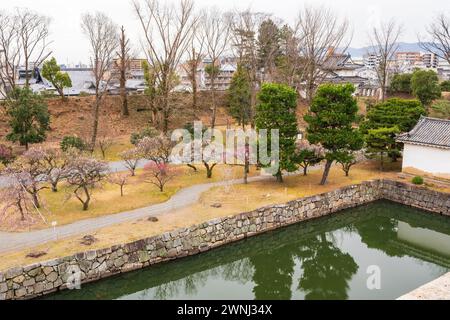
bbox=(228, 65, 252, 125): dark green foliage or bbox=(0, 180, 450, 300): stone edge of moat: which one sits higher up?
bbox=(228, 65, 252, 125): dark green foliage

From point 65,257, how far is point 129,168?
12040 mm

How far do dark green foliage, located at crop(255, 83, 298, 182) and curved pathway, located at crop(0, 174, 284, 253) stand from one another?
459cm

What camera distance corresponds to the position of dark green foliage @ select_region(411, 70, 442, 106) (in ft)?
138

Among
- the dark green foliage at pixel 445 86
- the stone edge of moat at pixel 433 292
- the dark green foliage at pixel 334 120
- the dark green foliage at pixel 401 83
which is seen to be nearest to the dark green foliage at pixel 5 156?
the dark green foliage at pixel 334 120

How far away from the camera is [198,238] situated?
55.7 ft

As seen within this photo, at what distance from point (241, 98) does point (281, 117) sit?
55.5ft

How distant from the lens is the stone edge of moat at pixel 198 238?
1338cm

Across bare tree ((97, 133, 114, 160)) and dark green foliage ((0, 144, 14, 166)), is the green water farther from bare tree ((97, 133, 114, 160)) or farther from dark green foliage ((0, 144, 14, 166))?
bare tree ((97, 133, 114, 160))

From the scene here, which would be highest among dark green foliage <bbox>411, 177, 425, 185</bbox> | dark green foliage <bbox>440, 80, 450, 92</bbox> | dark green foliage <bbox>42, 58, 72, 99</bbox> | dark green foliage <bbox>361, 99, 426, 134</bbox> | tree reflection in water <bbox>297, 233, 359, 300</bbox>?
dark green foliage <bbox>42, 58, 72, 99</bbox>

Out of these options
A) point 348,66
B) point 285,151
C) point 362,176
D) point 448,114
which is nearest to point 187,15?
point 285,151

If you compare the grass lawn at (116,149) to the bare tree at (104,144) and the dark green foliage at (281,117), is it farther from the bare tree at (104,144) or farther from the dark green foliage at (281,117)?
the dark green foliage at (281,117)

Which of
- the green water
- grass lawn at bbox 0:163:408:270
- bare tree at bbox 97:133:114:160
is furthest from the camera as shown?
bare tree at bbox 97:133:114:160

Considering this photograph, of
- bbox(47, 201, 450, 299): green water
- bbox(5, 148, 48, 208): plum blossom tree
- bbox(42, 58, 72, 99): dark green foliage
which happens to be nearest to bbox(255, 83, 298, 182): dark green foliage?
bbox(47, 201, 450, 299): green water

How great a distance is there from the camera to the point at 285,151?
70.9 ft
